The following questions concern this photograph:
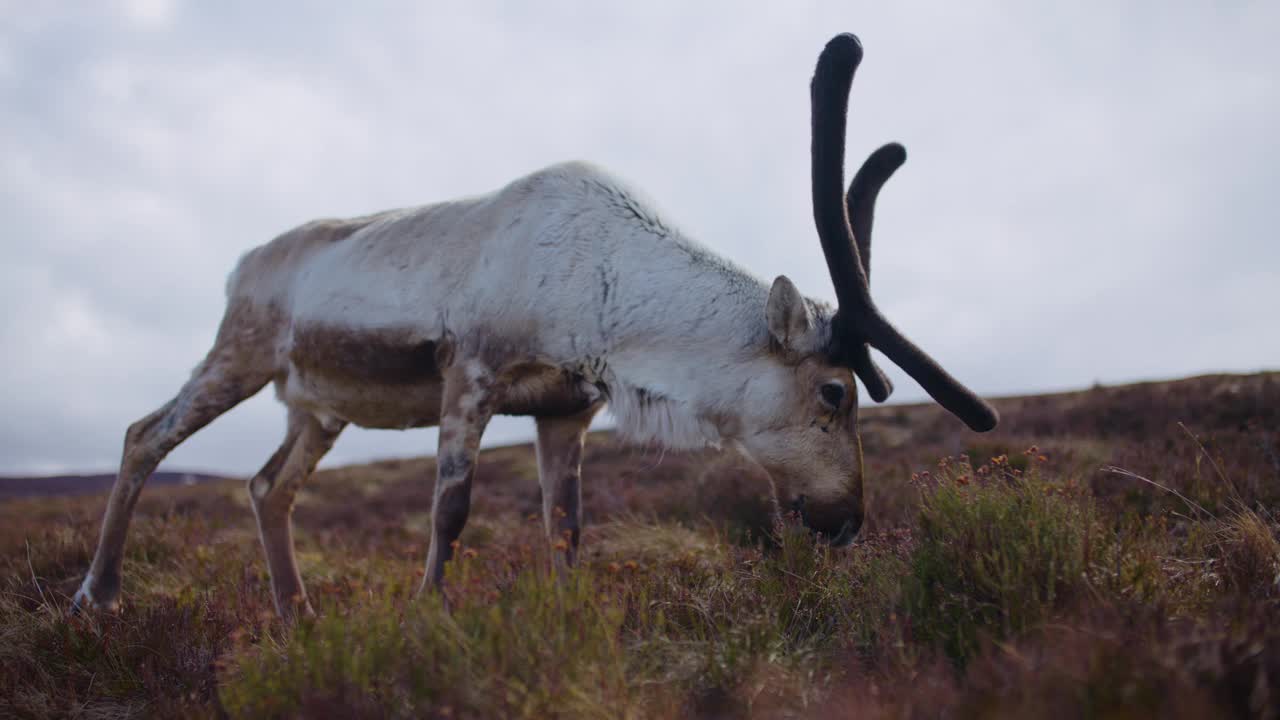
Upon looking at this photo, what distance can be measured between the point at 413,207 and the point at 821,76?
281 centimetres

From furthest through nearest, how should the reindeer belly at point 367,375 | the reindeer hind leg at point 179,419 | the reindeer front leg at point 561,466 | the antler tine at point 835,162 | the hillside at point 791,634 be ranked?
the reindeer hind leg at point 179,419
the reindeer front leg at point 561,466
the reindeer belly at point 367,375
the antler tine at point 835,162
the hillside at point 791,634

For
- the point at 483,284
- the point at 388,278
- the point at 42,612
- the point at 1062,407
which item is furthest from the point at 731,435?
the point at 1062,407

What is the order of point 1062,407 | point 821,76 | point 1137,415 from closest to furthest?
1. point 821,76
2. point 1137,415
3. point 1062,407

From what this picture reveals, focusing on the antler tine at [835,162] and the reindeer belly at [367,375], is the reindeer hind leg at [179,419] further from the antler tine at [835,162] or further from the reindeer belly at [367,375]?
the antler tine at [835,162]

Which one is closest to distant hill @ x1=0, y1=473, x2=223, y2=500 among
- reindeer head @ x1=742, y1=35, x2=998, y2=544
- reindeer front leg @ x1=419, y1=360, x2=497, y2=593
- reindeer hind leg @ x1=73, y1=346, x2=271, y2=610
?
reindeer hind leg @ x1=73, y1=346, x2=271, y2=610

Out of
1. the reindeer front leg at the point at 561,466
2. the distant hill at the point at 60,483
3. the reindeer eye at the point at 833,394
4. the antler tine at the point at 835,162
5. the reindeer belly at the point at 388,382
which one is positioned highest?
the antler tine at the point at 835,162

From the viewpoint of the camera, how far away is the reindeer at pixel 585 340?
3439 millimetres

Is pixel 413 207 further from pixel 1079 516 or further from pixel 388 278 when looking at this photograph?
pixel 1079 516

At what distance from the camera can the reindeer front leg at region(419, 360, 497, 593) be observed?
3547mm

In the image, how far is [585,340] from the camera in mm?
3727

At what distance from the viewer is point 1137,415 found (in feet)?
32.2

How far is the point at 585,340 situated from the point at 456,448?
84 centimetres

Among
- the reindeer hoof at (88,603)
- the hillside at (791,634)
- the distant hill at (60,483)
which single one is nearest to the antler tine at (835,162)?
the hillside at (791,634)

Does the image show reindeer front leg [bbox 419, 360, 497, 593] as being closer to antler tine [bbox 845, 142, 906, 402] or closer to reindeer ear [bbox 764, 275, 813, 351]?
reindeer ear [bbox 764, 275, 813, 351]
